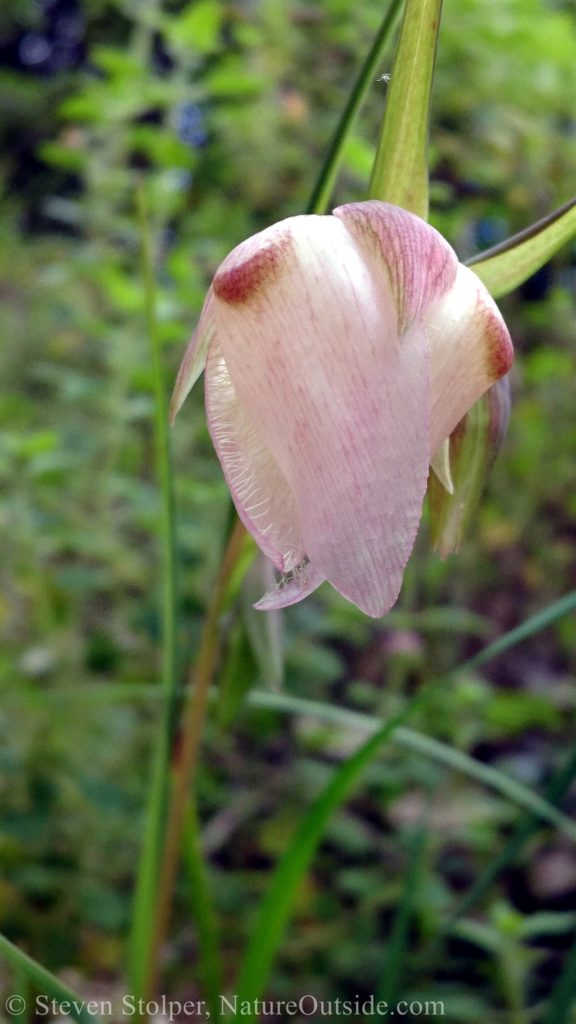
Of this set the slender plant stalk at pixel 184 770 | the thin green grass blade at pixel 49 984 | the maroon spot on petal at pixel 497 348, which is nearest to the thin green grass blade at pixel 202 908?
the slender plant stalk at pixel 184 770

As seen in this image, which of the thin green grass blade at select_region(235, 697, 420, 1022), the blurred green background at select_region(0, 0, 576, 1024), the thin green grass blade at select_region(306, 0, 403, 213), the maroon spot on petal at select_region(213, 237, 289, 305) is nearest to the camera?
the maroon spot on petal at select_region(213, 237, 289, 305)

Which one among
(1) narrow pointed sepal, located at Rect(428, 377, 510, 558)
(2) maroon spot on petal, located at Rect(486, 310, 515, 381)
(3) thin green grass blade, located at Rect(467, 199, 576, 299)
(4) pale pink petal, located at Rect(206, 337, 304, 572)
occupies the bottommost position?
(1) narrow pointed sepal, located at Rect(428, 377, 510, 558)

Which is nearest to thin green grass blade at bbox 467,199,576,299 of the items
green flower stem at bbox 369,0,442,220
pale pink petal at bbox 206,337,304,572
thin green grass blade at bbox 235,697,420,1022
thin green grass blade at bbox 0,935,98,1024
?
green flower stem at bbox 369,0,442,220

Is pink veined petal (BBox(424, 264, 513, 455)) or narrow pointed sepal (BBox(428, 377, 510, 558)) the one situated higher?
pink veined petal (BBox(424, 264, 513, 455))

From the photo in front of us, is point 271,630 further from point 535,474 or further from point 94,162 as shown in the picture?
point 535,474

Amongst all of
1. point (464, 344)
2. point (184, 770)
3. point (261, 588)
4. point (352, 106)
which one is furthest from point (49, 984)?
point (352, 106)

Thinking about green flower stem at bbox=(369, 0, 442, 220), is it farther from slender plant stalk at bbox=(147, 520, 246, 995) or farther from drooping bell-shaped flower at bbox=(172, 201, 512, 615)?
slender plant stalk at bbox=(147, 520, 246, 995)

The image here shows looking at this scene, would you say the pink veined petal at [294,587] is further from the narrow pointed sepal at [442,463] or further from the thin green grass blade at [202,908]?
the thin green grass blade at [202,908]
